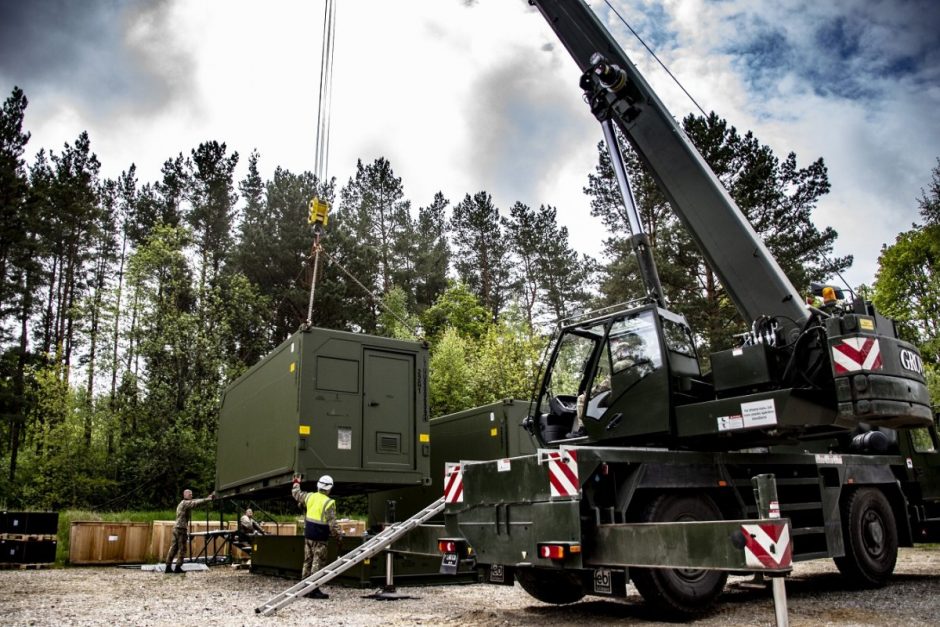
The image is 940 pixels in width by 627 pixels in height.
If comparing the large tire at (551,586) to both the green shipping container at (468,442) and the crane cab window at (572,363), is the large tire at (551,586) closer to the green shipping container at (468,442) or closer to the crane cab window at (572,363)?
the crane cab window at (572,363)

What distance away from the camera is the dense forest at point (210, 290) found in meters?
23.9

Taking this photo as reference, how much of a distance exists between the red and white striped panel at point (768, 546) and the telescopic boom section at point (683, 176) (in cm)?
284

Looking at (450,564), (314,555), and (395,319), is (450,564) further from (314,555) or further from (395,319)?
(395,319)

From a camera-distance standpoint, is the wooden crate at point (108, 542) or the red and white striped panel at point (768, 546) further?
the wooden crate at point (108, 542)

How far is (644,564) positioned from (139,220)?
107 feet

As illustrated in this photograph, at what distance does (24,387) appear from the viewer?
27312 millimetres

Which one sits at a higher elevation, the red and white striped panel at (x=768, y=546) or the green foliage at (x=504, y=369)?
the green foliage at (x=504, y=369)

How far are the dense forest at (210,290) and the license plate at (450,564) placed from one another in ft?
47.2

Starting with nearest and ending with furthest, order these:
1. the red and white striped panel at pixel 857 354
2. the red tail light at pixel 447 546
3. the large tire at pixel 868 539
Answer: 1. the red and white striped panel at pixel 857 354
2. the red tail light at pixel 447 546
3. the large tire at pixel 868 539

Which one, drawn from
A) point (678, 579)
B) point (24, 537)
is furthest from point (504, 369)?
point (678, 579)

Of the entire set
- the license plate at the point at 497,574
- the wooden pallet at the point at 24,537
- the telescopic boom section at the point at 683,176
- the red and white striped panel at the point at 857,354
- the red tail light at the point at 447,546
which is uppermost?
the telescopic boom section at the point at 683,176

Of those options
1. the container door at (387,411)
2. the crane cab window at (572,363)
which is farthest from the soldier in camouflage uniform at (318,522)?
the crane cab window at (572,363)

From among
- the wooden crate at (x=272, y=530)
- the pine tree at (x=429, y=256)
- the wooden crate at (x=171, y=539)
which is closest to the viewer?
the wooden crate at (x=171, y=539)

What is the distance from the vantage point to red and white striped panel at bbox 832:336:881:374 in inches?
229
